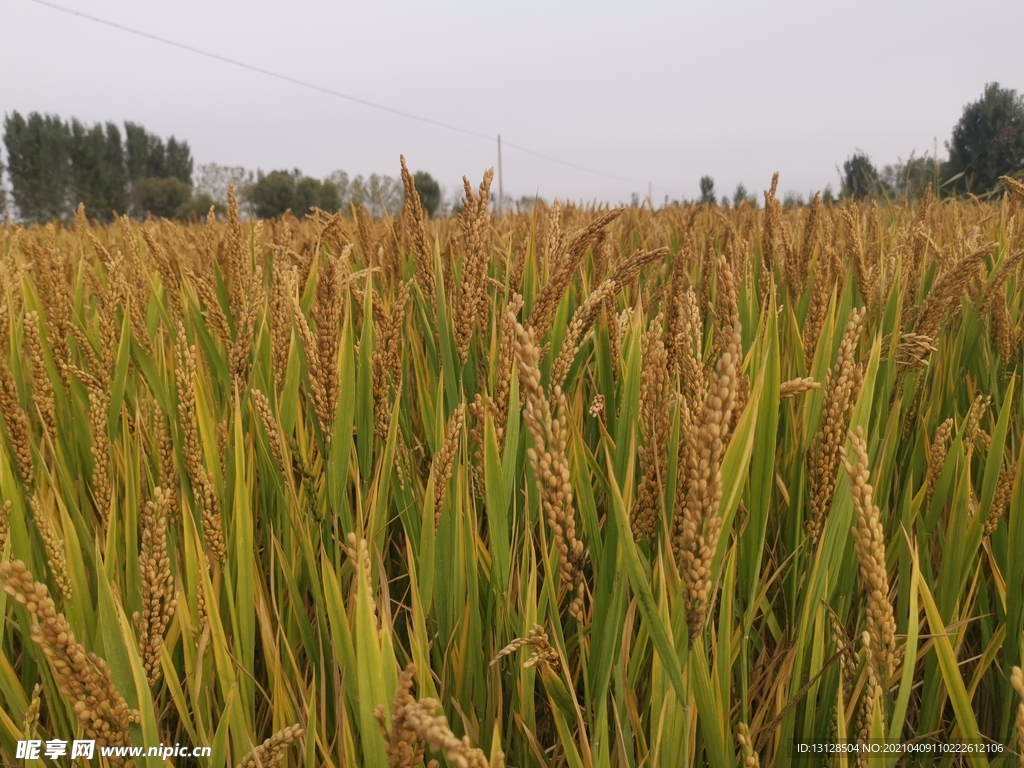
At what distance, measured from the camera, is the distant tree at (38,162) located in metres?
29.3

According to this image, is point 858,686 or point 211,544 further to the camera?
point 211,544

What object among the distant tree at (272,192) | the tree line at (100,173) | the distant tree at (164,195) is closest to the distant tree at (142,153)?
the tree line at (100,173)

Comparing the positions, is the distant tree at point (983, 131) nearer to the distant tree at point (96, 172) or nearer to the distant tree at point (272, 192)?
the distant tree at point (272, 192)

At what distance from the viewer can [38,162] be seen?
30844 millimetres

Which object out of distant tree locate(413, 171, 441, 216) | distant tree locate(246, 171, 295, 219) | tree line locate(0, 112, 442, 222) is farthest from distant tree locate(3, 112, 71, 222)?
distant tree locate(413, 171, 441, 216)

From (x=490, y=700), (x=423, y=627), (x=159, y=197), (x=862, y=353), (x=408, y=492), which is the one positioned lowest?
(x=490, y=700)

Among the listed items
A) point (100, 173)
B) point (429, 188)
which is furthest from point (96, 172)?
point (429, 188)

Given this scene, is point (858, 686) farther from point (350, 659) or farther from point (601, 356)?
point (601, 356)

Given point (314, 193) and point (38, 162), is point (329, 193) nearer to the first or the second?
point (314, 193)

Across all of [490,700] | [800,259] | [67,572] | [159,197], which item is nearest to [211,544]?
[67,572]

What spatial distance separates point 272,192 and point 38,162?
19.0m

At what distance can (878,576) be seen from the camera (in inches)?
18.4

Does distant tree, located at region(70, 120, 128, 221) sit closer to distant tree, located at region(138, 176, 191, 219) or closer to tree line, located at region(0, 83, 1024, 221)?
tree line, located at region(0, 83, 1024, 221)

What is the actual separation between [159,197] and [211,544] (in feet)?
101
